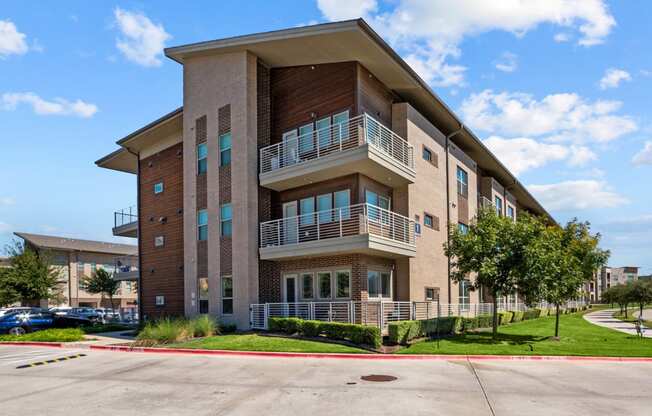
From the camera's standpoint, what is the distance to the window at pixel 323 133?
2255cm

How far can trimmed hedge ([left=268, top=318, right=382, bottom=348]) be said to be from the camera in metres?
17.7

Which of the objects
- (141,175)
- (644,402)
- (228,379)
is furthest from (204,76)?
(644,402)

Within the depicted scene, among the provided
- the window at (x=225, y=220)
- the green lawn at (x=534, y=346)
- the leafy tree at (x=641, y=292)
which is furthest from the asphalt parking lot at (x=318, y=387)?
the leafy tree at (x=641, y=292)

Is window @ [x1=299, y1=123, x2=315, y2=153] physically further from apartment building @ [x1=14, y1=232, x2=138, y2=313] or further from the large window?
apartment building @ [x1=14, y1=232, x2=138, y2=313]

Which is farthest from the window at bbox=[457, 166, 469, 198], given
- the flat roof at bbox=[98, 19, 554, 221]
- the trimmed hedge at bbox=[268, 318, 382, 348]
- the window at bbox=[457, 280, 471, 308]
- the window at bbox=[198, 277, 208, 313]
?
the window at bbox=[198, 277, 208, 313]

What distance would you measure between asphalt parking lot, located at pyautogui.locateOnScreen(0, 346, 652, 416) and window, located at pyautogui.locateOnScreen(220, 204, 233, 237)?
27.4 ft

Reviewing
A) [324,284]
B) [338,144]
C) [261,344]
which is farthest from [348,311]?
[338,144]

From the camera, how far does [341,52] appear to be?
21.9 metres

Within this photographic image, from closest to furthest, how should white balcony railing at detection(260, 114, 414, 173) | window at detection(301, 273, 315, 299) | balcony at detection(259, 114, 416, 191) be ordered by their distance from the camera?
balcony at detection(259, 114, 416, 191), white balcony railing at detection(260, 114, 414, 173), window at detection(301, 273, 315, 299)

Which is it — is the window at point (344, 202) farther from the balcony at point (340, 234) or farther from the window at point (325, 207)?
the window at point (325, 207)

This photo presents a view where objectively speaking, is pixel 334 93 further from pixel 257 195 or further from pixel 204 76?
pixel 204 76

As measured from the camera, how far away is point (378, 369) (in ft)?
46.9

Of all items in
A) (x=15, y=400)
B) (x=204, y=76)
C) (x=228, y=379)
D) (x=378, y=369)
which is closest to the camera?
(x=15, y=400)

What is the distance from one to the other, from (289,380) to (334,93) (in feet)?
45.0
